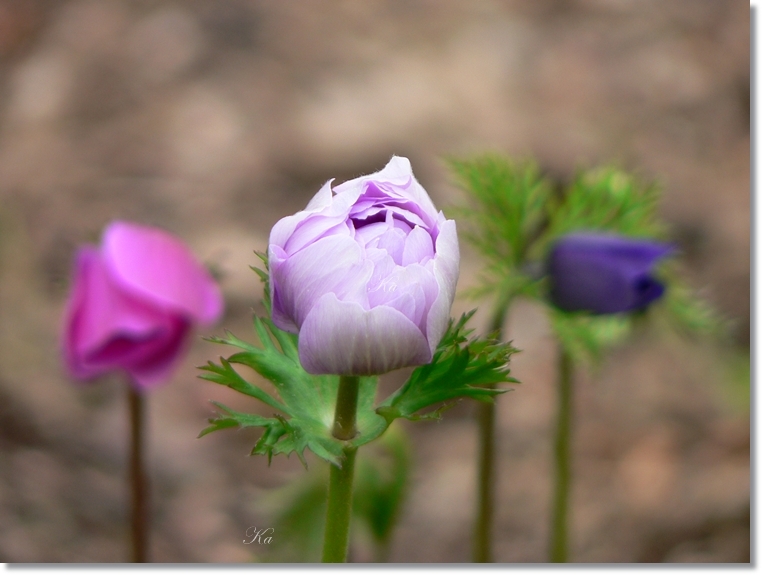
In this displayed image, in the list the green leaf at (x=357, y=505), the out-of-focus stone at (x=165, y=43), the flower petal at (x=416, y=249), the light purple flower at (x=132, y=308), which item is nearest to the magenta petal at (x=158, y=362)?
the light purple flower at (x=132, y=308)

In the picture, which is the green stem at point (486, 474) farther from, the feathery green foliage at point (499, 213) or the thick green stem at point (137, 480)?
the thick green stem at point (137, 480)

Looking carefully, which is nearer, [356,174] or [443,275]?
[443,275]

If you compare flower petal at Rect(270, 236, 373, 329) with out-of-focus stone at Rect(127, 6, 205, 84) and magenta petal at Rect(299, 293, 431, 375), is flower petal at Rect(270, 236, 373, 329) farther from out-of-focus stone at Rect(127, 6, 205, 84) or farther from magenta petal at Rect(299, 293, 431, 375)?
out-of-focus stone at Rect(127, 6, 205, 84)

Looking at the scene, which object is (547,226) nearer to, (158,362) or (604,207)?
(604,207)

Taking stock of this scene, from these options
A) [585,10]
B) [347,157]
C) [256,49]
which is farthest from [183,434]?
[585,10]

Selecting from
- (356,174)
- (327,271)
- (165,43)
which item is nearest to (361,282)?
(327,271)

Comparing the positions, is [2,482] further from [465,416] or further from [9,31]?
[9,31]
